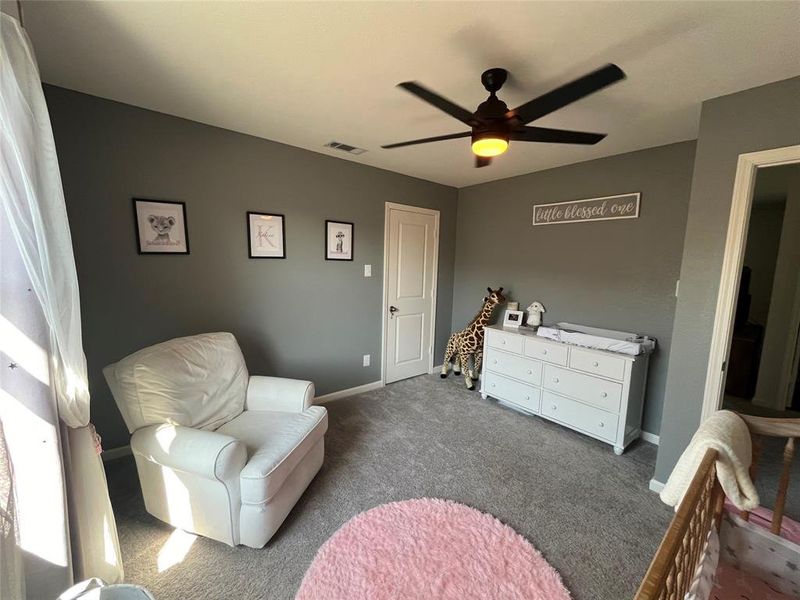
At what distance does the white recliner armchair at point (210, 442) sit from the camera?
1.57 meters

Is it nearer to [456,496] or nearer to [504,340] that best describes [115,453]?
[456,496]

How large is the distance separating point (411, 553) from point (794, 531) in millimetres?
1610

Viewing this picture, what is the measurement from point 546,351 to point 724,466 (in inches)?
73.9

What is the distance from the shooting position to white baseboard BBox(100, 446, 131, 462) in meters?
2.26

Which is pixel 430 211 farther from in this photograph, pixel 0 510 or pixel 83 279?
pixel 0 510

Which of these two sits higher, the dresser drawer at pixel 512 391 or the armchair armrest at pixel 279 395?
the armchair armrest at pixel 279 395

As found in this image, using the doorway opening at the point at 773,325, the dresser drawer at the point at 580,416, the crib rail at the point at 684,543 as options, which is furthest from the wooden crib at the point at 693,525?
the doorway opening at the point at 773,325

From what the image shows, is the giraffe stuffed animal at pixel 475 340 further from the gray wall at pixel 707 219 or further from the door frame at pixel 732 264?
the door frame at pixel 732 264

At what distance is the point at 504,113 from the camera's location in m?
1.48

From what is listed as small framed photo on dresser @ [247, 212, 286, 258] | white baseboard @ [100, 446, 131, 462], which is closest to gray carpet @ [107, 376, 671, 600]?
white baseboard @ [100, 446, 131, 462]

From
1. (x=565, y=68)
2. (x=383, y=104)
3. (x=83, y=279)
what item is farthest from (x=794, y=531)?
(x=83, y=279)

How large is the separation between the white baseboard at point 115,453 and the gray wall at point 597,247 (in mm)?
3543

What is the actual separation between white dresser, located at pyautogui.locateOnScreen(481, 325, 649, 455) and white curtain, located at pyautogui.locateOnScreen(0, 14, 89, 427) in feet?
9.89

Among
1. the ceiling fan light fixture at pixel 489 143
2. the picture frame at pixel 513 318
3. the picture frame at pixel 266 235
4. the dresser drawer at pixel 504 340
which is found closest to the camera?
the ceiling fan light fixture at pixel 489 143
